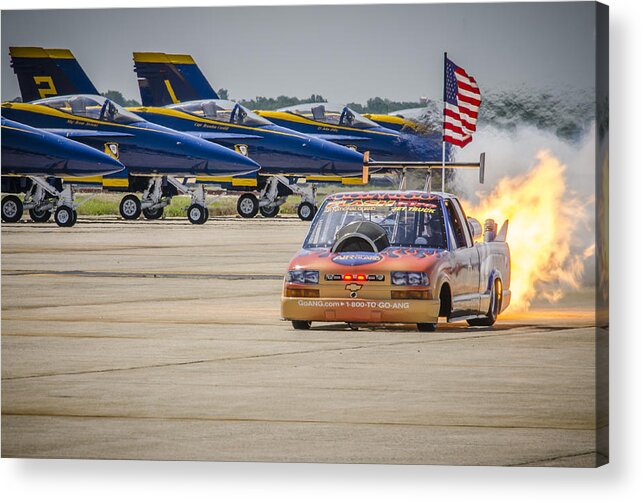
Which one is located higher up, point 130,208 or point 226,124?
point 226,124

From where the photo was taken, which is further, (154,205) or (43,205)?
(154,205)

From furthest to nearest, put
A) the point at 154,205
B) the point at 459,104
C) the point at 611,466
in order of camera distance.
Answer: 1. the point at 154,205
2. the point at 459,104
3. the point at 611,466

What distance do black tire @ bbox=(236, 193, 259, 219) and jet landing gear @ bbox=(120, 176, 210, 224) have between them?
365mm

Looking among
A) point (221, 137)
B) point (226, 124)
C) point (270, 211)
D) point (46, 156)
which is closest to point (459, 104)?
point (226, 124)

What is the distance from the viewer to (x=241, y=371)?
53.4 feet

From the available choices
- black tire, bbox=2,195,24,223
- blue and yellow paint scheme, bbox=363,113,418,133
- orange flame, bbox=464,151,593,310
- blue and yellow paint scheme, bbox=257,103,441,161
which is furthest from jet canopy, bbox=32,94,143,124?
orange flame, bbox=464,151,593,310

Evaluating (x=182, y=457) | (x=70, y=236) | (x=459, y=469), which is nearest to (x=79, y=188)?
(x=70, y=236)

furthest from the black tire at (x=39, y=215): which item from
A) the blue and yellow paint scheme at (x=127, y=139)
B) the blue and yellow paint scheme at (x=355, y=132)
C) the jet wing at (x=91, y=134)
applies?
the blue and yellow paint scheme at (x=355, y=132)

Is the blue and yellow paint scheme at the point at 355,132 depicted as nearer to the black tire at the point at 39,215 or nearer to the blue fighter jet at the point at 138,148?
the blue fighter jet at the point at 138,148

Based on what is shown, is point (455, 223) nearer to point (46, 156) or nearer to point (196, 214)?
point (196, 214)

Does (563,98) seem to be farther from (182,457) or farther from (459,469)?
(182,457)

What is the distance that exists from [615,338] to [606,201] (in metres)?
1.09

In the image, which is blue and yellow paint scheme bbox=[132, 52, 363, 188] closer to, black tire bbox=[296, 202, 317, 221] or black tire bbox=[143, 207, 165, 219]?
black tire bbox=[296, 202, 317, 221]

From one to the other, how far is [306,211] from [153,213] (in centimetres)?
142
